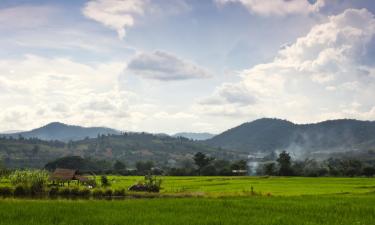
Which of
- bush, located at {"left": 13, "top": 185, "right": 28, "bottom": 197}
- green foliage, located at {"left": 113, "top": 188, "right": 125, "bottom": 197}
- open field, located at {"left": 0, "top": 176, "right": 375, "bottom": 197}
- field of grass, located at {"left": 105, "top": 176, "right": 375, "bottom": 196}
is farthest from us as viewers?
bush, located at {"left": 13, "top": 185, "right": 28, "bottom": 197}

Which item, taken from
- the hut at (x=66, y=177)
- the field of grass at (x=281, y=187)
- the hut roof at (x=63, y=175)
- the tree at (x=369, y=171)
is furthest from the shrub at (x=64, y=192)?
the tree at (x=369, y=171)

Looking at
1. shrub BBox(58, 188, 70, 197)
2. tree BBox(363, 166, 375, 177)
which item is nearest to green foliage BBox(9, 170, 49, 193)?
shrub BBox(58, 188, 70, 197)

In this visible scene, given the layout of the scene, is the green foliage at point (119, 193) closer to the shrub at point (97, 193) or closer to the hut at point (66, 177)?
the shrub at point (97, 193)

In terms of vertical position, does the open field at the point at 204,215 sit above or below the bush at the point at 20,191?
above

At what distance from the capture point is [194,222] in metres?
22.8

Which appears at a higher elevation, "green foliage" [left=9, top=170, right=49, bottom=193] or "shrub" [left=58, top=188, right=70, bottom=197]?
"green foliage" [left=9, top=170, right=49, bottom=193]

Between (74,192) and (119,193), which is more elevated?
(74,192)

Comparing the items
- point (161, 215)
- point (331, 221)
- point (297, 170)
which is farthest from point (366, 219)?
point (297, 170)

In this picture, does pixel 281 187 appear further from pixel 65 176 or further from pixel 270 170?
pixel 270 170

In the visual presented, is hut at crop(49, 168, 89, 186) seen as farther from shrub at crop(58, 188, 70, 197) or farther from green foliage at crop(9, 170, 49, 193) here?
shrub at crop(58, 188, 70, 197)

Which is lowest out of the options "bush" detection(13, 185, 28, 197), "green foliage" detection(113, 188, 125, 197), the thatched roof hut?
"green foliage" detection(113, 188, 125, 197)

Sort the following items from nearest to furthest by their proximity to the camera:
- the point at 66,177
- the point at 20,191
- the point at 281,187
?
the point at 20,191
the point at 281,187
the point at 66,177

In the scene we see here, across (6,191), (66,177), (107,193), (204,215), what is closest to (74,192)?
(107,193)

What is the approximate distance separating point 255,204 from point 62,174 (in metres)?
65.1
